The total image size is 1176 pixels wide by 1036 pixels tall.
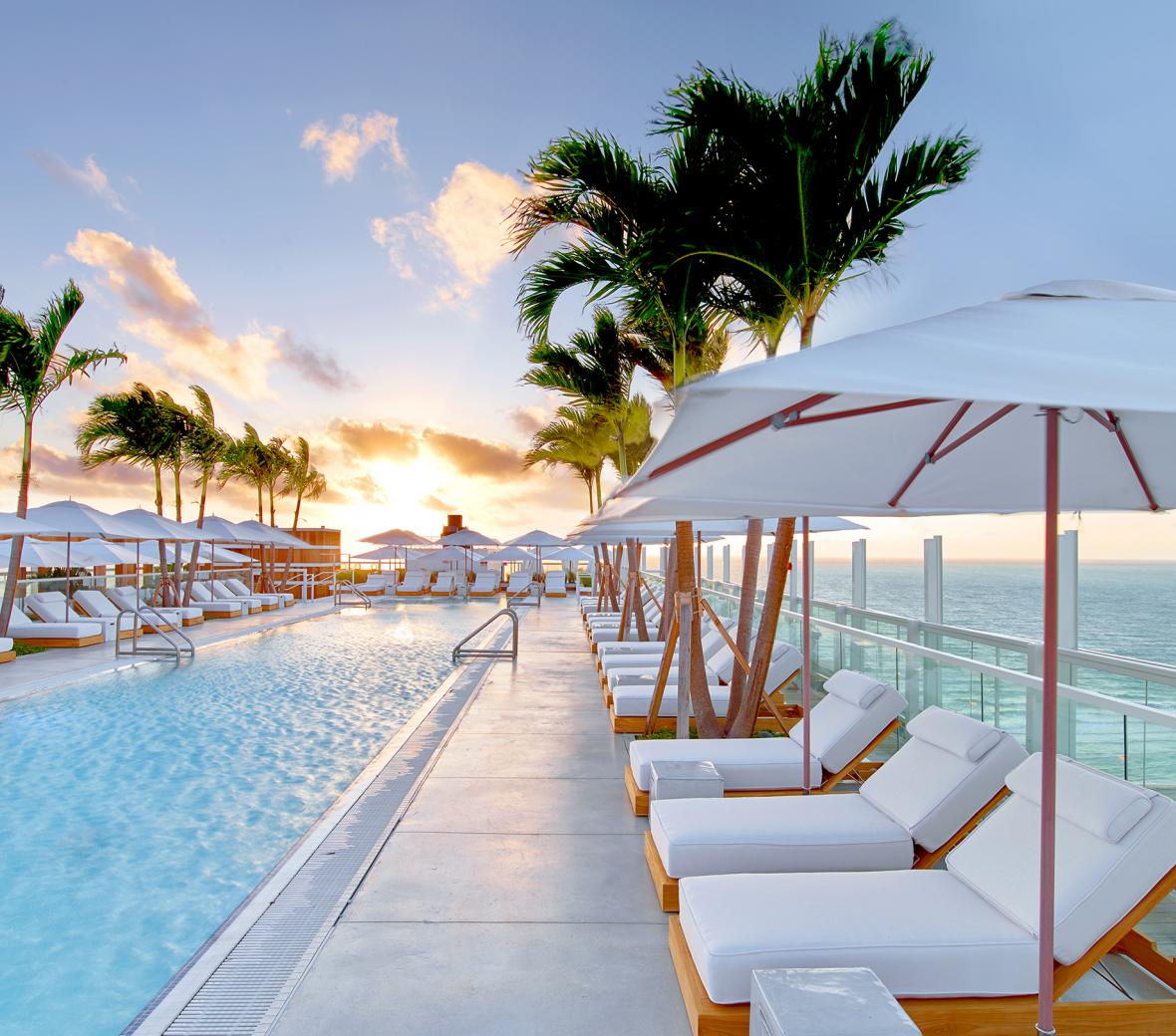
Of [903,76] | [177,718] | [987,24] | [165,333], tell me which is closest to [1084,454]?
[903,76]

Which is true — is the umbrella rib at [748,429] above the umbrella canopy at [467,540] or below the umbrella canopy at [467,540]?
above

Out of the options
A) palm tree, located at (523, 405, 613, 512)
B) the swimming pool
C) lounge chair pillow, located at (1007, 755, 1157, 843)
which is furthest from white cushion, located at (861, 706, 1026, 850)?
palm tree, located at (523, 405, 613, 512)

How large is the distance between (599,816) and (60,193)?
50.1 feet

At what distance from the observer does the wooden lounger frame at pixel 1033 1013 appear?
254 cm

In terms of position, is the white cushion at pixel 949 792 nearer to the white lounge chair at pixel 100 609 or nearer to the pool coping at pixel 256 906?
the pool coping at pixel 256 906

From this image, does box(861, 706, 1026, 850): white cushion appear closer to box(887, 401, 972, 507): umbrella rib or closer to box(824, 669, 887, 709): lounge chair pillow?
box(887, 401, 972, 507): umbrella rib

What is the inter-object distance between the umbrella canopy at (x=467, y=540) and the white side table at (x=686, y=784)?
22.0 metres

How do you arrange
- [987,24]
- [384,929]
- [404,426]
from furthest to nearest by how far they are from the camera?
[404,426]
[987,24]
[384,929]

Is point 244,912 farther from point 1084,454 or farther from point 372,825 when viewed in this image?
point 1084,454

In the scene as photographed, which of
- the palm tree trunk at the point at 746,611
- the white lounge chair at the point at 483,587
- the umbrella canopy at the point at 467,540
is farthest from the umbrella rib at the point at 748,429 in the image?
the white lounge chair at the point at 483,587

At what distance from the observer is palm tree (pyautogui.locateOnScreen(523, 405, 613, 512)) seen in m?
16.7

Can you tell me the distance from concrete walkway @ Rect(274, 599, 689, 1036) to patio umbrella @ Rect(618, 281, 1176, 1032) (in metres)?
1.54

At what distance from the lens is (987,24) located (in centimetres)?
1060

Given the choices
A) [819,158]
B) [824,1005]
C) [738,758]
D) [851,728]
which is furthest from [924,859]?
[819,158]
